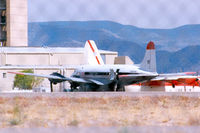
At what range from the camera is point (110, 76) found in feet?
192

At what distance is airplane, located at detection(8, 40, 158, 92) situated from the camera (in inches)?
2240

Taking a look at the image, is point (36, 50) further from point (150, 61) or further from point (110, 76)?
point (150, 61)

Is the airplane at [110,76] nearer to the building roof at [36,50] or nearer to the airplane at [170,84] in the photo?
the airplane at [170,84]

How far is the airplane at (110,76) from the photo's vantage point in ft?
187

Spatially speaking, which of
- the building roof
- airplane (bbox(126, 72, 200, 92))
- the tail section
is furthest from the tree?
the tail section

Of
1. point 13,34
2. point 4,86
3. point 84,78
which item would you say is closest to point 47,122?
point 84,78

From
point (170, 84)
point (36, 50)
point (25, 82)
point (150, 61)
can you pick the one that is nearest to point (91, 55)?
point (170, 84)

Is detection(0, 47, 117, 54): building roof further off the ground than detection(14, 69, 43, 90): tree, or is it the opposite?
detection(0, 47, 117, 54): building roof

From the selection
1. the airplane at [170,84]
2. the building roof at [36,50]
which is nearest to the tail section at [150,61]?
the airplane at [170,84]

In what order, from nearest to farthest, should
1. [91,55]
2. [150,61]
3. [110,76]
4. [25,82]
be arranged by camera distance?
[150,61]
[110,76]
[91,55]
[25,82]

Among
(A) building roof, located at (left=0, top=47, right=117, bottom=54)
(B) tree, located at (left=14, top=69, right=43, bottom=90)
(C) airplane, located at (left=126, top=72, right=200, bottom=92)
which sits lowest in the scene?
(C) airplane, located at (left=126, top=72, right=200, bottom=92)

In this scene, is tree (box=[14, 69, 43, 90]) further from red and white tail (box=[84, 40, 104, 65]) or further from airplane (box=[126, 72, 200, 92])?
airplane (box=[126, 72, 200, 92])

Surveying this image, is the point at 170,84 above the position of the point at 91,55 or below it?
below

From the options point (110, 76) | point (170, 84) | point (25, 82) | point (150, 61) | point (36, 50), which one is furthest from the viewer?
point (36, 50)
